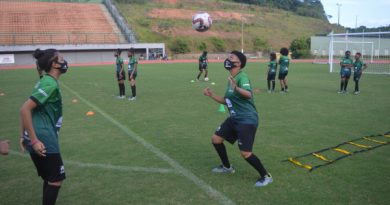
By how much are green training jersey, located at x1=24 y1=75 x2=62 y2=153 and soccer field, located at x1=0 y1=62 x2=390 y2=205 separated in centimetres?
134

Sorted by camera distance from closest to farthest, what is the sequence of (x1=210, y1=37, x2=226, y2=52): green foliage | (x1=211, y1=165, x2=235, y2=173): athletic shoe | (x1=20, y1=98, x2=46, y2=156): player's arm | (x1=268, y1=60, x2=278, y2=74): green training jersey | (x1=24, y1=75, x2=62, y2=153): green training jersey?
(x1=20, y1=98, x2=46, y2=156): player's arm < (x1=24, y1=75, x2=62, y2=153): green training jersey < (x1=211, y1=165, x2=235, y2=173): athletic shoe < (x1=268, y1=60, x2=278, y2=74): green training jersey < (x1=210, y1=37, x2=226, y2=52): green foliage

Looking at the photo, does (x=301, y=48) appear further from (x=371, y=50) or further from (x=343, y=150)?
(x=343, y=150)

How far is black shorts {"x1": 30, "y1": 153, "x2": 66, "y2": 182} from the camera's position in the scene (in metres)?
3.89

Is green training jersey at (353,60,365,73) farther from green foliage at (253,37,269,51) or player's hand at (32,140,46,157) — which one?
green foliage at (253,37,269,51)

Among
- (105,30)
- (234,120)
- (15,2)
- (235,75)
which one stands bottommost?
(234,120)

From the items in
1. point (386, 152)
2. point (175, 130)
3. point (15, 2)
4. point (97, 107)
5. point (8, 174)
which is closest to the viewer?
point (8, 174)

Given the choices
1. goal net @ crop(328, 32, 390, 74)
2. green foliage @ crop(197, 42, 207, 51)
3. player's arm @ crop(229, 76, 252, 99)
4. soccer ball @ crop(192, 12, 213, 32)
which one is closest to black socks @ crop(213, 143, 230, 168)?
player's arm @ crop(229, 76, 252, 99)

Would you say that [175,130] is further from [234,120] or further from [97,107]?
[97,107]

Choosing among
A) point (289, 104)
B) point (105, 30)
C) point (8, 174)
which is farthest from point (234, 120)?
point (105, 30)

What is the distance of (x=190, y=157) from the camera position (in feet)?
22.0

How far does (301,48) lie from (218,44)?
13868mm

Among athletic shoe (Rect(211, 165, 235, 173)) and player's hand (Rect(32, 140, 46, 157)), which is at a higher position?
player's hand (Rect(32, 140, 46, 157))

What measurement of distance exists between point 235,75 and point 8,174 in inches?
159

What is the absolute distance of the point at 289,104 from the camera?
41.3ft
